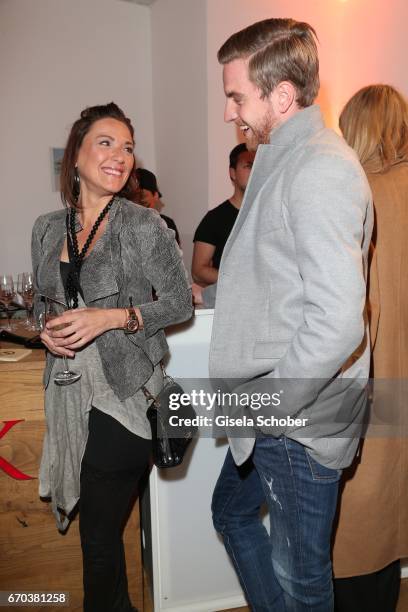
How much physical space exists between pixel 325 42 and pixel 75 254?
2.44 meters

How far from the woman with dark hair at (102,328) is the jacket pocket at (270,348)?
39 cm

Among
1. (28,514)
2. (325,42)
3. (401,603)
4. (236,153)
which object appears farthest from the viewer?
(325,42)

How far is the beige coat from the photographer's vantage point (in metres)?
1.44

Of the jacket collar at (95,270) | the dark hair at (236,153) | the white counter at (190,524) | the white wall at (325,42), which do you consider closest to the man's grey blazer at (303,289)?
the jacket collar at (95,270)

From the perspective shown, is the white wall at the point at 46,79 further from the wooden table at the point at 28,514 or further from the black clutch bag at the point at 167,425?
the black clutch bag at the point at 167,425

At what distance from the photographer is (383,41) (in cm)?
282

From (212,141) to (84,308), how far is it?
223 centimetres

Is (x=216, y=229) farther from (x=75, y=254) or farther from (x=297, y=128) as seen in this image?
(x=297, y=128)

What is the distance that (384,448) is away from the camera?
154 cm

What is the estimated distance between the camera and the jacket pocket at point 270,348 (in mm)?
1088

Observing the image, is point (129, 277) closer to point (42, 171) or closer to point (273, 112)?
point (273, 112)

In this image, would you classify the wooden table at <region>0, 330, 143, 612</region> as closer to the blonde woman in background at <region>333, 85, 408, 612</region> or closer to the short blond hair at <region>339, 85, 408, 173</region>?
the blonde woman in background at <region>333, 85, 408, 612</region>

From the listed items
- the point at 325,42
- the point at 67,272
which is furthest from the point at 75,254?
the point at 325,42

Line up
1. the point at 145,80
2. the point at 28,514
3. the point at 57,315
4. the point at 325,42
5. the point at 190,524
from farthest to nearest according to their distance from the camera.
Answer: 1. the point at 145,80
2. the point at 325,42
3. the point at 190,524
4. the point at 28,514
5. the point at 57,315
